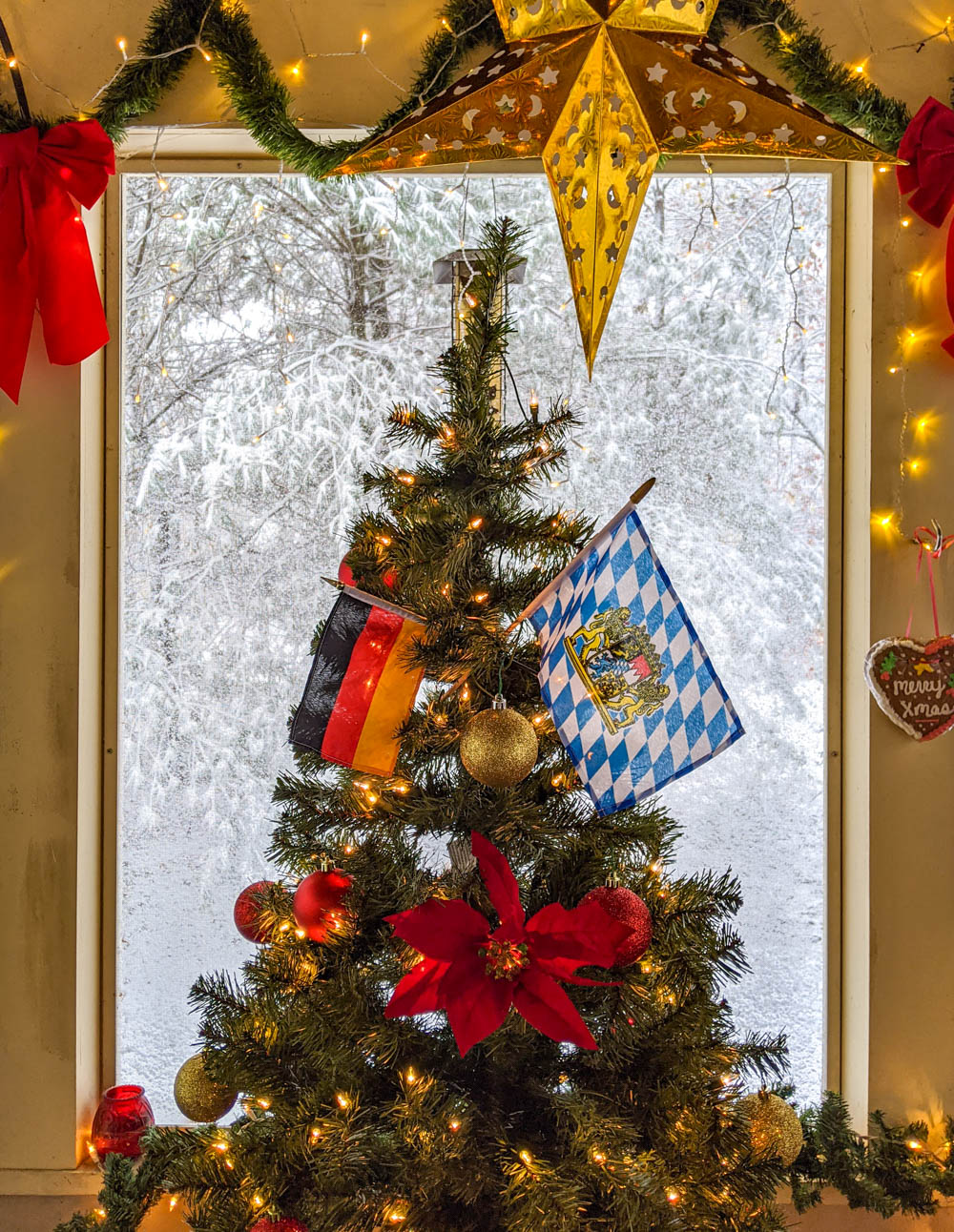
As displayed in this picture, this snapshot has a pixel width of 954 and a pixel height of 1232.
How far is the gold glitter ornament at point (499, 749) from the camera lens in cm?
90

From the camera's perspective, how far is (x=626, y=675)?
94 cm

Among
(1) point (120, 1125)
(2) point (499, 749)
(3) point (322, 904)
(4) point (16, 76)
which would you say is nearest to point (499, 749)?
(2) point (499, 749)

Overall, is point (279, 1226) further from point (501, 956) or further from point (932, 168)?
point (932, 168)

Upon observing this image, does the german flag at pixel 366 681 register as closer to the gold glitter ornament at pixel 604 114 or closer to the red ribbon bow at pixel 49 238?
the gold glitter ornament at pixel 604 114

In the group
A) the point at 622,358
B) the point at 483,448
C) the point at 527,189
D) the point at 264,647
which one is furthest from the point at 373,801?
the point at 527,189

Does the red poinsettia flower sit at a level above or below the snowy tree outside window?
below

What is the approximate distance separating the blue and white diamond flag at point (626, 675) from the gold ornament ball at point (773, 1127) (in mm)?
444

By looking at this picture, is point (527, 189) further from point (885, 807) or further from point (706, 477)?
point (885, 807)

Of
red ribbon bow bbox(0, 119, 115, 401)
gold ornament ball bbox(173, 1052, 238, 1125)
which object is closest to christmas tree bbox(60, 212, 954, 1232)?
gold ornament ball bbox(173, 1052, 238, 1125)

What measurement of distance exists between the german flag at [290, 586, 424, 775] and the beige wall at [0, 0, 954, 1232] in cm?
66

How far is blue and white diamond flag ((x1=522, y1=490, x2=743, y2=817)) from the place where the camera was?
3.05ft

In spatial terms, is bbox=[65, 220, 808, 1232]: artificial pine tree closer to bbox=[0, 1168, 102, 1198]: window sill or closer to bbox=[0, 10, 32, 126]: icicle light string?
bbox=[0, 1168, 102, 1198]: window sill

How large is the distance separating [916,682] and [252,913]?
106 cm

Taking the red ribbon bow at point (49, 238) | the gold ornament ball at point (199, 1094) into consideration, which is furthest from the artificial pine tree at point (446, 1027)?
the red ribbon bow at point (49, 238)
